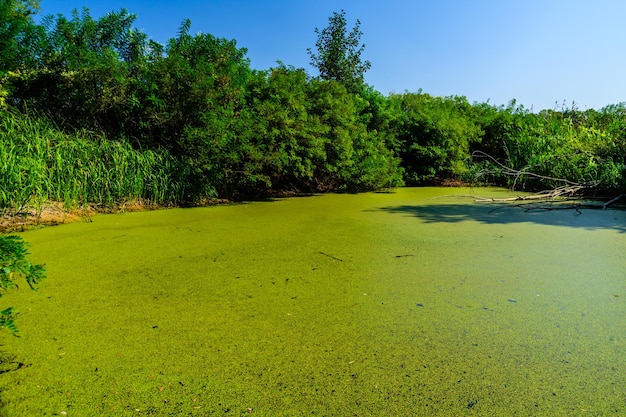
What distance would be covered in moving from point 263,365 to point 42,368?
2.08ft

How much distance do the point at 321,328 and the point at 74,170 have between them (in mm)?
3537

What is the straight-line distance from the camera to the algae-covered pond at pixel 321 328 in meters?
1.07

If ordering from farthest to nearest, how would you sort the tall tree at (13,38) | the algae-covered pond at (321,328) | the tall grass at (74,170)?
the tall tree at (13,38)
the tall grass at (74,170)
the algae-covered pond at (321,328)

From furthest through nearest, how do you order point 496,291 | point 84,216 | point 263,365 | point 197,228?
point 84,216
point 197,228
point 496,291
point 263,365

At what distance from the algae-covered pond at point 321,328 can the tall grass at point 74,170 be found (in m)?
0.67

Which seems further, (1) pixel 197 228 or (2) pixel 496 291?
(1) pixel 197 228

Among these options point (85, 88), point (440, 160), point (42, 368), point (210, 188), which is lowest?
point (42, 368)

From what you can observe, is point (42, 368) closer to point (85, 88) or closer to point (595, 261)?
point (595, 261)

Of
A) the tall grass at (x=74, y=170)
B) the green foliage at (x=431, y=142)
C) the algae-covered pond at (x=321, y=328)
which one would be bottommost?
the algae-covered pond at (x=321, y=328)

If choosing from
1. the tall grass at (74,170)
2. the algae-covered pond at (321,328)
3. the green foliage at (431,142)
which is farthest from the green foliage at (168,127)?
the green foliage at (431,142)

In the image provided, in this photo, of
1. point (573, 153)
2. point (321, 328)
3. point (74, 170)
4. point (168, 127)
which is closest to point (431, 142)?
point (573, 153)

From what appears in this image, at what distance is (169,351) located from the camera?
133cm

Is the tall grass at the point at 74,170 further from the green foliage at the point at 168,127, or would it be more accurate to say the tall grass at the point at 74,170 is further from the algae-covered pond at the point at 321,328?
the algae-covered pond at the point at 321,328

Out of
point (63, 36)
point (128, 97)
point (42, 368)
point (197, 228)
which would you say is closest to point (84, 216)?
point (197, 228)
